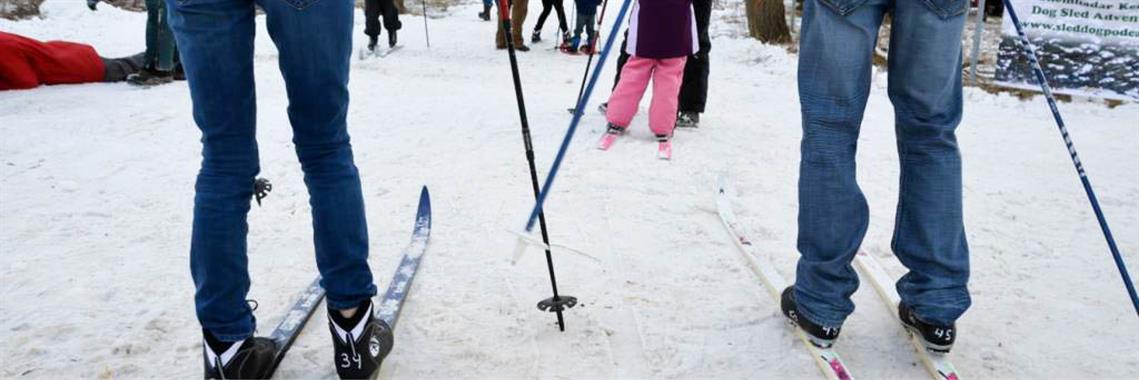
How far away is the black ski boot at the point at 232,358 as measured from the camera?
1980mm

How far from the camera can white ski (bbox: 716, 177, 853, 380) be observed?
7.20 feet

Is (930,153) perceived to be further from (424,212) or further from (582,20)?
(582,20)

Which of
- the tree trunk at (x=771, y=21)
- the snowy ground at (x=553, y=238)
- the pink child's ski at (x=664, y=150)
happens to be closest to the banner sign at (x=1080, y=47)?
the snowy ground at (x=553, y=238)

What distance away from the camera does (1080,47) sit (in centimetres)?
672

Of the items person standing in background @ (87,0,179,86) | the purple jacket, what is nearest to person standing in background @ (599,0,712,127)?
the purple jacket

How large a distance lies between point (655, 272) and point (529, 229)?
0.84 metres

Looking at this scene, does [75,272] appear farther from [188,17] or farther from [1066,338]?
[1066,338]

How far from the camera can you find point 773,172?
450 centimetres

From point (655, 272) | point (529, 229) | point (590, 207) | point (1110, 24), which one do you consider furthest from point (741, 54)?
point (529, 229)

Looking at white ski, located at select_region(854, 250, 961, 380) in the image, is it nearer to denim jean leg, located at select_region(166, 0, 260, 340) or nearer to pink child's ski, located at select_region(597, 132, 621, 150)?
denim jean leg, located at select_region(166, 0, 260, 340)

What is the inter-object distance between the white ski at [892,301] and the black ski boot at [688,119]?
2657 mm

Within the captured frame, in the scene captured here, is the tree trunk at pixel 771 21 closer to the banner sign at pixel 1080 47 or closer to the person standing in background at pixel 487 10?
the banner sign at pixel 1080 47

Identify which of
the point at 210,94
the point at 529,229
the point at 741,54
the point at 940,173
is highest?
the point at 210,94

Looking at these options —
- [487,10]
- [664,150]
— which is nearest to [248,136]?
[664,150]
